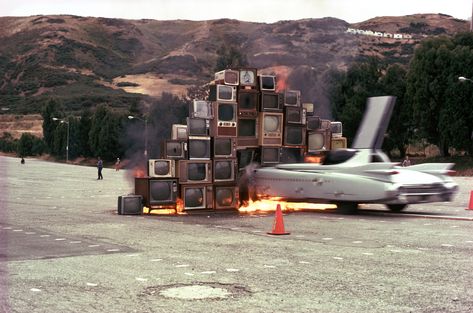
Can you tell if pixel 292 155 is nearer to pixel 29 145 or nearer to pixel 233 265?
pixel 233 265

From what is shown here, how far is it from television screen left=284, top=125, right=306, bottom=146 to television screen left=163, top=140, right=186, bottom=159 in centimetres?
441

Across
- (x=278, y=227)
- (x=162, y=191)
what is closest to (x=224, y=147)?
(x=162, y=191)

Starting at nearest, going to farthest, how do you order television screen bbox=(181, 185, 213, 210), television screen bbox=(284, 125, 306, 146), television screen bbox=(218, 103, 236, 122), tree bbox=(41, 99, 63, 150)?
television screen bbox=(181, 185, 213, 210), television screen bbox=(218, 103, 236, 122), television screen bbox=(284, 125, 306, 146), tree bbox=(41, 99, 63, 150)

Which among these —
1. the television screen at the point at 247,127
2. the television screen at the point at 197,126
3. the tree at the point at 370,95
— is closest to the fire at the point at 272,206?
the television screen at the point at 247,127

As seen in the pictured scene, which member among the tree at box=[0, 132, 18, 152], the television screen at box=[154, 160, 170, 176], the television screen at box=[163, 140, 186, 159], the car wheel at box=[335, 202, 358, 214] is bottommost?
the tree at box=[0, 132, 18, 152]

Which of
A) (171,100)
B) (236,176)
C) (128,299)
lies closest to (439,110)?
(171,100)

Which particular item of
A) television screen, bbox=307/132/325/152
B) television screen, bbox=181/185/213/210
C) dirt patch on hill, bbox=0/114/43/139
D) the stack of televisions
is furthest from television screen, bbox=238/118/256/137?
dirt patch on hill, bbox=0/114/43/139

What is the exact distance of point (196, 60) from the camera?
231ft

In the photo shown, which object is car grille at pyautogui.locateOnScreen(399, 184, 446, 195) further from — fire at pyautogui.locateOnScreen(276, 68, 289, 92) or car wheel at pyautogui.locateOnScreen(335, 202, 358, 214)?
fire at pyautogui.locateOnScreen(276, 68, 289, 92)

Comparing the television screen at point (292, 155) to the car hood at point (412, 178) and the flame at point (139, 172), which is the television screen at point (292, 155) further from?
the flame at point (139, 172)

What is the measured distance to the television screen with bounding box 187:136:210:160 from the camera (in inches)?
877

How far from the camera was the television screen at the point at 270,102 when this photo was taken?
2433 centimetres

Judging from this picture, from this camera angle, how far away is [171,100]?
46875 mm

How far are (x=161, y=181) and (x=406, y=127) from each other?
57.7m
